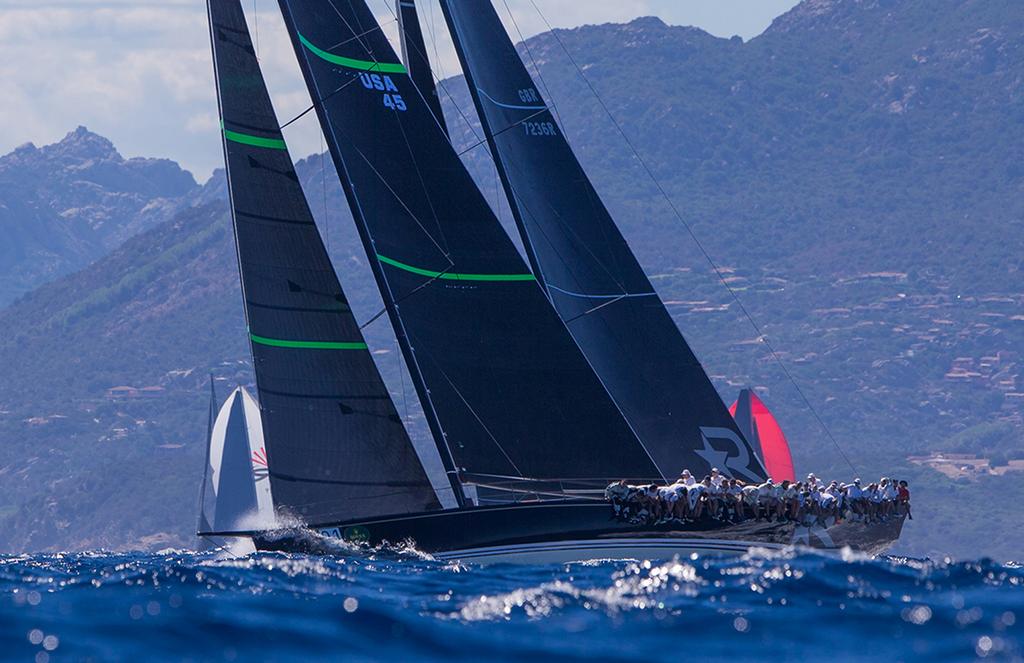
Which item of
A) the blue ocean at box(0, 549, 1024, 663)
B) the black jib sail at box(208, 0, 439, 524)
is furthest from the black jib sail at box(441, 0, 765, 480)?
the blue ocean at box(0, 549, 1024, 663)

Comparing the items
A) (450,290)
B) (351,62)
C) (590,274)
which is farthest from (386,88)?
(590,274)

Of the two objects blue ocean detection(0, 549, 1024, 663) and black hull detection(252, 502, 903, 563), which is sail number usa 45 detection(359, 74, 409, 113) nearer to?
black hull detection(252, 502, 903, 563)

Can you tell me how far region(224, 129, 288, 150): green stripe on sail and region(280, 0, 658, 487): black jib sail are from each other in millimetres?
782

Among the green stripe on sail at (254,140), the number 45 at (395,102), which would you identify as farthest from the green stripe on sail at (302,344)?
the number 45 at (395,102)

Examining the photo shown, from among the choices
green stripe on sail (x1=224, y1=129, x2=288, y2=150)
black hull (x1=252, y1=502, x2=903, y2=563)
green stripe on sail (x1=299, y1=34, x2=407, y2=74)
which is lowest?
black hull (x1=252, y1=502, x2=903, y2=563)

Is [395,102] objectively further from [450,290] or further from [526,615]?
[526,615]

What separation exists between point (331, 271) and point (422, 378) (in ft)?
6.72

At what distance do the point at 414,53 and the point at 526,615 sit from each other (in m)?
15.2

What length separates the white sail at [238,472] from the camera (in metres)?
44.7

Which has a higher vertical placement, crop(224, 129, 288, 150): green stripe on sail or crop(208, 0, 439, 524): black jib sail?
crop(224, 129, 288, 150): green stripe on sail

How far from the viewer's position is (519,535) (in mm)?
22625

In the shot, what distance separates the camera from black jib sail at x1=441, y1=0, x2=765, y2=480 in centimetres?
2909

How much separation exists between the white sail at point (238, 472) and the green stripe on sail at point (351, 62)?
20294 mm

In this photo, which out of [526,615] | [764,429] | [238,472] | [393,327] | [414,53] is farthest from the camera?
[764,429]
